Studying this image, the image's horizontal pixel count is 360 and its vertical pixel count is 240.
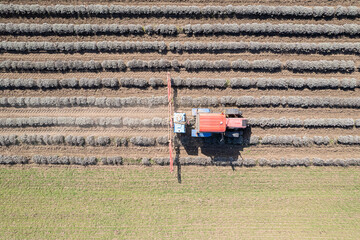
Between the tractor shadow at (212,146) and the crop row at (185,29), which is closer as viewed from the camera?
the crop row at (185,29)

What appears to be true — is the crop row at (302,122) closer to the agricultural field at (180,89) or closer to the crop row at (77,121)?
the agricultural field at (180,89)

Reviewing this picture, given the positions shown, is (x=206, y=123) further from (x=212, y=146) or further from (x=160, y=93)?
(x=160, y=93)

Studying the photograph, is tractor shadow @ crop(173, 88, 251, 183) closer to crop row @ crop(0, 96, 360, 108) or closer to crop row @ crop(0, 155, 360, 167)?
crop row @ crop(0, 155, 360, 167)

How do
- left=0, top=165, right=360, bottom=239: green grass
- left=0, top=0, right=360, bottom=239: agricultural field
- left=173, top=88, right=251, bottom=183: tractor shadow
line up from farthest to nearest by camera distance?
1. left=173, top=88, right=251, bottom=183: tractor shadow
2. left=0, top=0, right=360, bottom=239: agricultural field
3. left=0, top=165, right=360, bottom=239: green grass

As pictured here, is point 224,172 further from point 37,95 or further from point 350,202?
point 37,95

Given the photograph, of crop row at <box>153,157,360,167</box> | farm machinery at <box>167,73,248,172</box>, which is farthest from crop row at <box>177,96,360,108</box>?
crop row at <box>153,157,360,167</box>

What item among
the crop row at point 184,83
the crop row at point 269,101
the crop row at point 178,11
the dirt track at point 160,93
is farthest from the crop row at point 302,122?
the crop row at point 178,11
